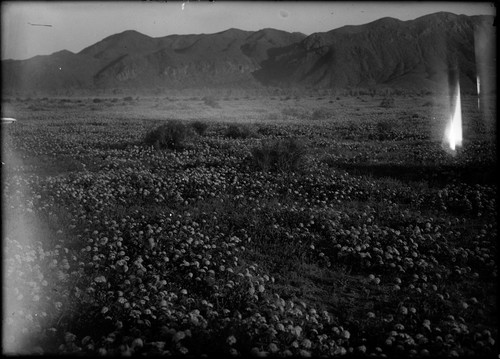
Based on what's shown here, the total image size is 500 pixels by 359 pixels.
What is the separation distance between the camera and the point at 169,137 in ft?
53.8

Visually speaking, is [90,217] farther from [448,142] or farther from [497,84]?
[448,142]

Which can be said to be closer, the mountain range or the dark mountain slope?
the dark mountain slope

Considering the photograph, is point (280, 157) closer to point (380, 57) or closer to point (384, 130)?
point (384, 130)

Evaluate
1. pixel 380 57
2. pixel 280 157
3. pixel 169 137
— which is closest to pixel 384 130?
pixel 169 137

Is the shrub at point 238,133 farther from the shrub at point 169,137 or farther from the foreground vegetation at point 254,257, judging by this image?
the foreground vegetation at point 254,257

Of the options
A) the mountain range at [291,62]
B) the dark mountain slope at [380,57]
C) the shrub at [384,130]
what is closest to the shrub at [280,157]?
the shrub at [384,130]

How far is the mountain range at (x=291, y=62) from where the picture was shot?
11750 centimetres

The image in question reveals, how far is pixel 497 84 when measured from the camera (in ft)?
9.67

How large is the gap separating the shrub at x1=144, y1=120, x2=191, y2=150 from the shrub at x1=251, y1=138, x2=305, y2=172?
5.04 meters

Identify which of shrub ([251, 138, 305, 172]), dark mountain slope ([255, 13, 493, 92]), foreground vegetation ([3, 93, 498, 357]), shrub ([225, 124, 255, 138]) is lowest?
foreground vegetation ([3, 93, 498, 357])

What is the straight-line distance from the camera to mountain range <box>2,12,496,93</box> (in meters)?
118

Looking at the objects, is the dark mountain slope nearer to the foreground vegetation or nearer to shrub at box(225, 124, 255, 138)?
shrub at box(225, 124, 255, 138)

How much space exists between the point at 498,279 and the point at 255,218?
3.82 metres

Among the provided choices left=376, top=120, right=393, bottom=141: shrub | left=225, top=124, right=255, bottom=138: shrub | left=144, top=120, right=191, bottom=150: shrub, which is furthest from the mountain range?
left=144, top=120, right=191, bottom=150: shrub
